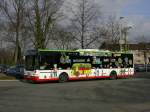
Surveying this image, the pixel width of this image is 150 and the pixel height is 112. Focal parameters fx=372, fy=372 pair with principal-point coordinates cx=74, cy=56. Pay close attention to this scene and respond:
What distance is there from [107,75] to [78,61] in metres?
4.19

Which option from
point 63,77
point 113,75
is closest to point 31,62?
point 63,77

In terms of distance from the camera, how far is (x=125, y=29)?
71750mm

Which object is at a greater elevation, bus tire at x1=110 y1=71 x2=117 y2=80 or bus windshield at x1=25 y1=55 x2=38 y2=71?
bus windshield at x1=25 y1=55 x2=38 y2=71

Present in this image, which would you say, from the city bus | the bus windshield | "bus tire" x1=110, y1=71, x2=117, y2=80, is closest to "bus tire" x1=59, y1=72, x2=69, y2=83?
the city bus

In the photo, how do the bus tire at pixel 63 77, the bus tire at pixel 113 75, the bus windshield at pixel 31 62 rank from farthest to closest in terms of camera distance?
the bus tire at pixel 113 75 → the bus tire at pixel 63 77 → the bus windshield at pixel 31 62

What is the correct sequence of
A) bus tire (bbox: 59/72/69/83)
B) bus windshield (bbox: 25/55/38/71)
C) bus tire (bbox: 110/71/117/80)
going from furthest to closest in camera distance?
bus tire (bbox: 110/71/117/80), bus tire (bbox: 59/72/69/83), bus windshield (bbox: 25/55/38/71)

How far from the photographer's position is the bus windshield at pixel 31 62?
3041 centimetres

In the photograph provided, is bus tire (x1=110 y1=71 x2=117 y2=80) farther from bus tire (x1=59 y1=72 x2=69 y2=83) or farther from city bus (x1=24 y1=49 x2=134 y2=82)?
bus tire (x1=59 y1=72 x2=69 y2=83)

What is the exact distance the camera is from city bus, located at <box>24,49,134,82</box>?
3048 cm

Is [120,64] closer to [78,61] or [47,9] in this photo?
[78,61]

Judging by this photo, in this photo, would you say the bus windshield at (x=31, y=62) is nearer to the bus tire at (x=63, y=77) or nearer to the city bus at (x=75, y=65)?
the city bus at (x=75, y=65)

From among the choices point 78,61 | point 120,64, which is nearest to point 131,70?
point 120,64

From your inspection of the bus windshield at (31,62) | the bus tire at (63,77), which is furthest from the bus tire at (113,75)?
the bus windshield at (31,62)

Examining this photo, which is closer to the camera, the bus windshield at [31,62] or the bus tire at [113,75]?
the bus windshield at [31,62]
